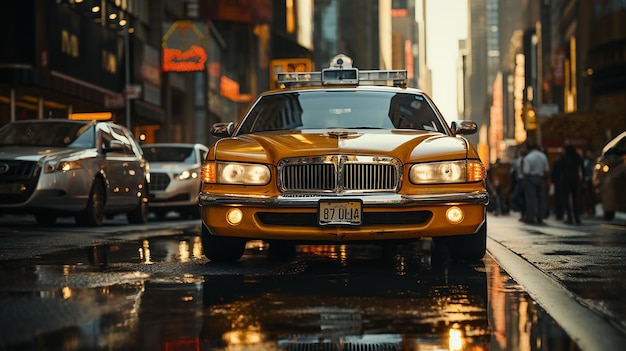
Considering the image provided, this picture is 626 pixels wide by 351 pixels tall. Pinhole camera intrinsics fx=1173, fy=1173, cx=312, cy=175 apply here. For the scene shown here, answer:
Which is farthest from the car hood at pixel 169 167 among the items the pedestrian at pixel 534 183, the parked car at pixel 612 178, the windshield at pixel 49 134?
the parked car at pixel 612 178

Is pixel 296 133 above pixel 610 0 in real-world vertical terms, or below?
below

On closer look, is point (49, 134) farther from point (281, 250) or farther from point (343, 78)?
point (281, 250)

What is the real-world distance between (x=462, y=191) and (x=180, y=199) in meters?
13.8

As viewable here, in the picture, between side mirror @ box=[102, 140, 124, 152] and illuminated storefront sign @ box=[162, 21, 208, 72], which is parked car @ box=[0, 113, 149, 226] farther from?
illuminated storefront sign @ box=[162, 21, 208, 72]

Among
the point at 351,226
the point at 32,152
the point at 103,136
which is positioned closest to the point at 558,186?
the point at 103,136

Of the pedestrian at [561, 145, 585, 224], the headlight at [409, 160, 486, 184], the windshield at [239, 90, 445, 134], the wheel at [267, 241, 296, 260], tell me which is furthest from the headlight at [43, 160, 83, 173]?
the pedestrian at [561, 145, 585, 224]

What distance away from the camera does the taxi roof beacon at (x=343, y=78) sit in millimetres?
12383

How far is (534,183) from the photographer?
2325 centimetres

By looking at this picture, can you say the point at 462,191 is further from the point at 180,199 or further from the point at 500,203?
the point at 500,203

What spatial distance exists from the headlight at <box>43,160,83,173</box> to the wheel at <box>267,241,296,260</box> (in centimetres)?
555

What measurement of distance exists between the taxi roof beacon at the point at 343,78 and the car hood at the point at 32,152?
4910 mm

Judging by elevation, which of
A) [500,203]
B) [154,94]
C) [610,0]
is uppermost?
[610,0]

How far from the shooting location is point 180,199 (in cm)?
2267

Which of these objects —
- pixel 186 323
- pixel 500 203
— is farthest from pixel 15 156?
pixel 500 203
